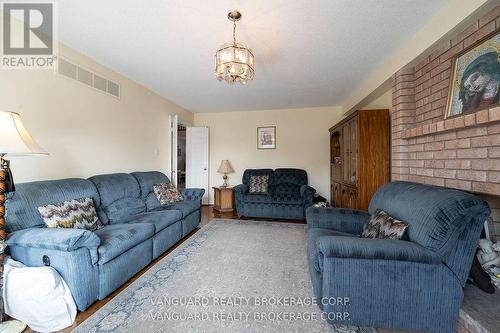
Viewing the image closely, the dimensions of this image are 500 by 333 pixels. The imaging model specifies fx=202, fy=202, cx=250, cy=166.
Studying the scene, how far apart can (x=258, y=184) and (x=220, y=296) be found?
3.01m

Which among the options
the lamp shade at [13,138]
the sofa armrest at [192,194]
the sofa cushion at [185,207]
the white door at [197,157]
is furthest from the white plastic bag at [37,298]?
the white door at [197,157]

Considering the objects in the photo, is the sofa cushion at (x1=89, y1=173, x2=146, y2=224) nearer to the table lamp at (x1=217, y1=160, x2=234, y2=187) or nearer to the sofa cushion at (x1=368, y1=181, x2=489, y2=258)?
the table lamp at (x1=217, y1=160, x2=234, y2=187)

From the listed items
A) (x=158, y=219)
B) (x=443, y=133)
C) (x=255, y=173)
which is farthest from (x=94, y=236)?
(x=255, y=173)

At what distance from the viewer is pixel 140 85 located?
3465 millimetres

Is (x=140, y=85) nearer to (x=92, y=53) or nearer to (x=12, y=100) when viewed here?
(x=92, y=53)

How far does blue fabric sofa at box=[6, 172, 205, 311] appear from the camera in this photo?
149 centimetres

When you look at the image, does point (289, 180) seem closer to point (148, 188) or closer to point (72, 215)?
point (148, 188)

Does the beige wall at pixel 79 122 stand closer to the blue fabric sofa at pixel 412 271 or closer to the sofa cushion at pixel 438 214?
the blue fabric sofa at pixel 412 271

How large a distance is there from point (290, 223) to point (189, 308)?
99.1 inches

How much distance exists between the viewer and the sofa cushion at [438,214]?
122 cm

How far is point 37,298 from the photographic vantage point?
4.43 ft

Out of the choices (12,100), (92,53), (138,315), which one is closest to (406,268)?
(138,315)

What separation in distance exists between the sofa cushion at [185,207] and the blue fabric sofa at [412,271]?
2119 millimetres

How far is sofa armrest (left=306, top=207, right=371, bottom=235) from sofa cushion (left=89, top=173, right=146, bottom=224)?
228 cm
